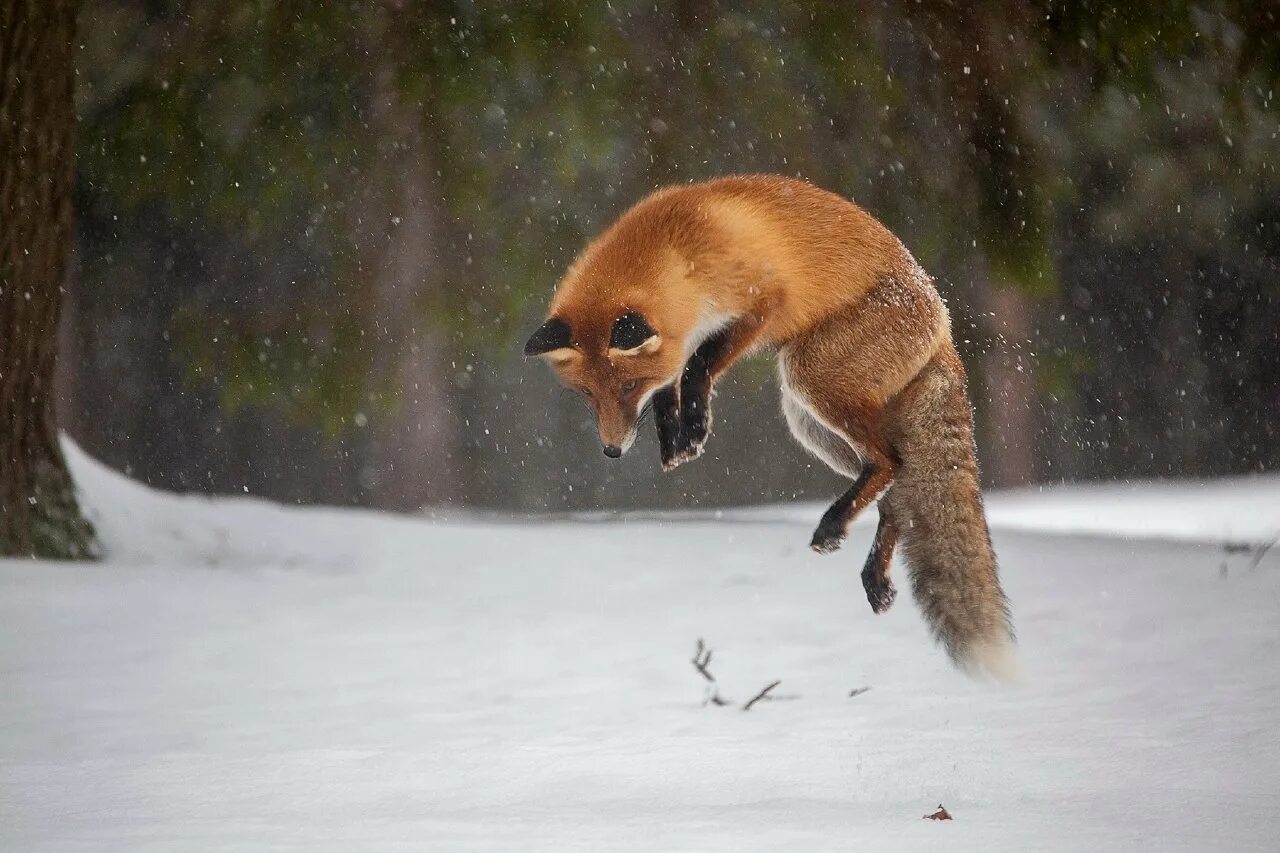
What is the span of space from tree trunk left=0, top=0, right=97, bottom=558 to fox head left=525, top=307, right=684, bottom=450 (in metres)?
6.35

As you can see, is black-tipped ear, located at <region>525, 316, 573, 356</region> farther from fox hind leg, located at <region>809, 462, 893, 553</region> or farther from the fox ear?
fox hind leg, located at <region>809, 462, 893, 553</region>

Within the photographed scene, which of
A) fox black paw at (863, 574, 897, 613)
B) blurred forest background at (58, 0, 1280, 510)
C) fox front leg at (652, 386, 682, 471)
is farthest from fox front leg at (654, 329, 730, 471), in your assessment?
blurred forest background at (58, 0, 1280, 510)

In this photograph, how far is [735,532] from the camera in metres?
12.9

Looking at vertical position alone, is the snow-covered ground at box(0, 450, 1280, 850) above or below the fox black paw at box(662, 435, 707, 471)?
below

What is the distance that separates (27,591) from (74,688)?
1.30m

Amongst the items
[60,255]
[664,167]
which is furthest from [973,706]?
[60,255]

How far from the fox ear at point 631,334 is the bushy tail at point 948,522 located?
0.36m

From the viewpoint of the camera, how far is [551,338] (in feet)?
6.48

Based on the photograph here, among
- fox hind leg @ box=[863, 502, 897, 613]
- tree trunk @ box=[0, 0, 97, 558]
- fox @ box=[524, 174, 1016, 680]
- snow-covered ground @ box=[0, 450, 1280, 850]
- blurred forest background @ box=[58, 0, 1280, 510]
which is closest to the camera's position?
fox @ box=[524, 174, 1016, 680]

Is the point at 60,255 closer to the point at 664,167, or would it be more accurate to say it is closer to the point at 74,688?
the point at 74,688

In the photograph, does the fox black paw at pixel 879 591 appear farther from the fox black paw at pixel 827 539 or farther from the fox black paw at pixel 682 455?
the fox black paw at pixel 682 455

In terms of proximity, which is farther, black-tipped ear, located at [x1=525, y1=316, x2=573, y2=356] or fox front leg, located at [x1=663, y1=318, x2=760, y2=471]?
black-tipped ear, located at [x1=525, y1=316, x2=573, y2=356]

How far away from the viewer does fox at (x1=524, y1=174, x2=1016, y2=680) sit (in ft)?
5.84

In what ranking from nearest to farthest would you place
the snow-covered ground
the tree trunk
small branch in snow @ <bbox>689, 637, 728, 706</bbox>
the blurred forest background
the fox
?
the fox < the blurred forest background < small branch in snow @ <bbox>689, 637, 728, 706</bbox> < the snow-covered ground < the tree trunk
